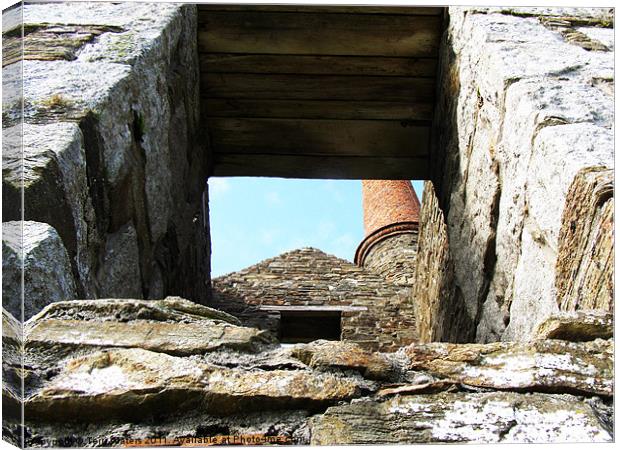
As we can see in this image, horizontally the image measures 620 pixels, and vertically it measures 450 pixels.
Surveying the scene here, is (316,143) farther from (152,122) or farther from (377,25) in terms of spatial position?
(152,122)

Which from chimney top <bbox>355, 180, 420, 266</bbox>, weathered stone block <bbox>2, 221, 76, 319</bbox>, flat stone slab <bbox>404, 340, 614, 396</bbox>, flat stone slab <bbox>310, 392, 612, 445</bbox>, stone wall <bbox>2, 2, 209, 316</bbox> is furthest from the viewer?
chimney top <bbox>355, 180, 420, 266</bbox>

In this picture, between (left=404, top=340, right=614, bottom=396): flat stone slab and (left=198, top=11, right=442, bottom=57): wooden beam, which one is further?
(left=198, top=11, right=442, bottom=57): wooden beam

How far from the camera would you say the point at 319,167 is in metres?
4.29

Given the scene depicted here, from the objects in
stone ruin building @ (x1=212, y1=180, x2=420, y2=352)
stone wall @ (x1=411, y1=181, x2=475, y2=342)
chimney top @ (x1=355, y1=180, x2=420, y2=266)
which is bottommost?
chimney top @ (x1=355, y1=180, x2=420, y2=266)

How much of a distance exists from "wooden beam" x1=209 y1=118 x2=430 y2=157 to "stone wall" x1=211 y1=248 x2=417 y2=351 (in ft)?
5.54

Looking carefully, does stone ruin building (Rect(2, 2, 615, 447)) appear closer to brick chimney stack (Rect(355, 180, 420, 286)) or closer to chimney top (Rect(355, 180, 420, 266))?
brick chimney stack (Rect(355, 180, 420, 286))

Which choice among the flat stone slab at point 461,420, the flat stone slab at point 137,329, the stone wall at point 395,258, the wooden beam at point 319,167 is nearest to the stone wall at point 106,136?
the flat stone slab at point 137,329

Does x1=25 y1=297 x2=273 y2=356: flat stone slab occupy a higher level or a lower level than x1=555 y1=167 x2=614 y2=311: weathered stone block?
lower

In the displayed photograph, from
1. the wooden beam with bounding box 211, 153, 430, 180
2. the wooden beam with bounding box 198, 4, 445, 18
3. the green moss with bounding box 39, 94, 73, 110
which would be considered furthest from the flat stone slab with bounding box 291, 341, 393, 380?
the wooden beam with bounding box 211, 153, 430, 180

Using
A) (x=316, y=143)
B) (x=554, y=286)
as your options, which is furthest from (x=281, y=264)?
(x=554, y=286)

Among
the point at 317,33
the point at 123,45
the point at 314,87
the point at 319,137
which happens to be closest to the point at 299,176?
the point at 319,137

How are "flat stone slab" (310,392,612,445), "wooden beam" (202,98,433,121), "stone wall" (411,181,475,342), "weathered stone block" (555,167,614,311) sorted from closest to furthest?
"flat stone slab" (310,392,612,445) < "weathered stone block" (555,167,614,311) < "stone wall" (411,181,475,342) < "wooden beam" (202,98,433,121)

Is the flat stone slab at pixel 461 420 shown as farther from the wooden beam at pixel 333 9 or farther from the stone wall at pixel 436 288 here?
the wooden beam at pixel 333 9

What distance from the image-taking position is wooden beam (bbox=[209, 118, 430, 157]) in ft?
13.3
